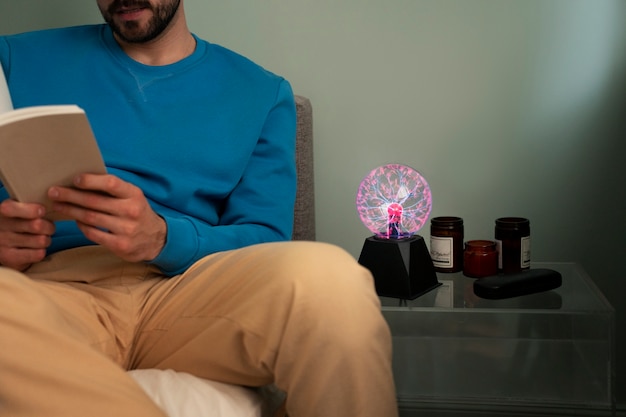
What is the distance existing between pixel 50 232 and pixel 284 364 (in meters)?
0.37

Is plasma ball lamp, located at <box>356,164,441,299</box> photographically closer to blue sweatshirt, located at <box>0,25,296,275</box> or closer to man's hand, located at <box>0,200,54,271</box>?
blue sweatshirt, located at <box>0,25,296,275</box>

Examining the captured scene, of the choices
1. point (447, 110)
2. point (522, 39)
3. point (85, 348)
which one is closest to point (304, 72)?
point (447, 110)

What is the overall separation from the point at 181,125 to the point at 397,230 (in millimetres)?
456

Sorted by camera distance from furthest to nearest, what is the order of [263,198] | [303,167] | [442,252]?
→ [303,167] < [442,252] < [263,198]

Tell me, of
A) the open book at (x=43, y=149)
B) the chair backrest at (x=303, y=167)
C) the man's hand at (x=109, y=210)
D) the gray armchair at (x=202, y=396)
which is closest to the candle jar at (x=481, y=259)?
the chair backrest at (x=303, y=167)

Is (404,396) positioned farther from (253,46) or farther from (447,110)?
(253,46)

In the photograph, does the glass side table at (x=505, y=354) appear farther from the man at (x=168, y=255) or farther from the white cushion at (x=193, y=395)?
the white cushion at (x=193, y=395)

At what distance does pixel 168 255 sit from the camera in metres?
1.07

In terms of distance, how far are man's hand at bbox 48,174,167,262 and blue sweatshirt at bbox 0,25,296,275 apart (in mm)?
159

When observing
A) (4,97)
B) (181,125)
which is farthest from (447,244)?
(4,97)

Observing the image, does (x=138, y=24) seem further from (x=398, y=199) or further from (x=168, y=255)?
(x=398, y=199)

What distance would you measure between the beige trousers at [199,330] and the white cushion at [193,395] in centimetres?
2

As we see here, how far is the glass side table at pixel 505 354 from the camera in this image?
1.26 metres

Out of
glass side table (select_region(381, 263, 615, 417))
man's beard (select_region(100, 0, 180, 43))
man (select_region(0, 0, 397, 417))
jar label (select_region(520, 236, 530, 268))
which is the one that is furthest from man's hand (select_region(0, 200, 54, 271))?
jar label (select_region(520, 236, 530, 268))
